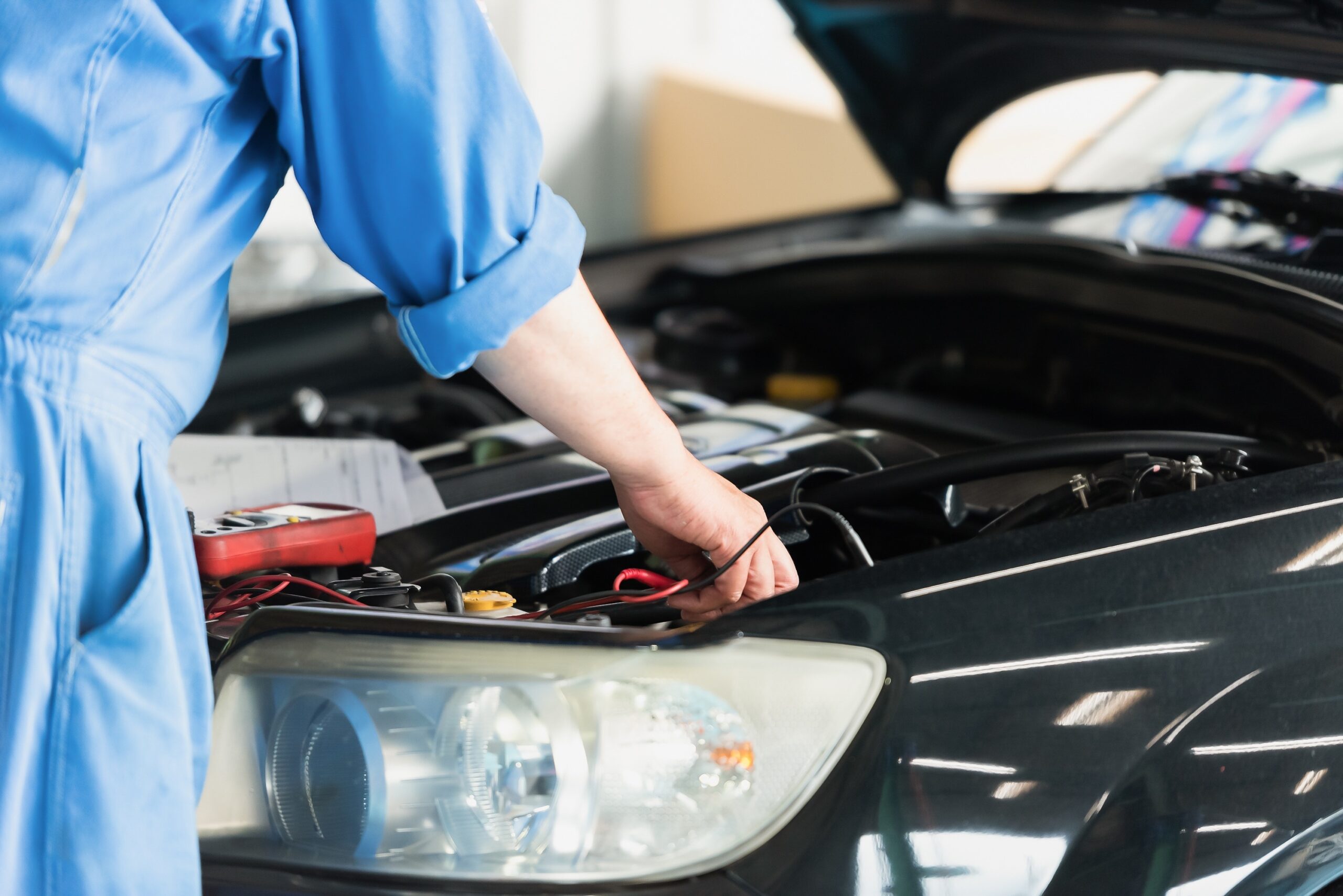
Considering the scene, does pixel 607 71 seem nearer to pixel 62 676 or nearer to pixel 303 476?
pixel 303 476

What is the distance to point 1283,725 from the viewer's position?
75 centimetres

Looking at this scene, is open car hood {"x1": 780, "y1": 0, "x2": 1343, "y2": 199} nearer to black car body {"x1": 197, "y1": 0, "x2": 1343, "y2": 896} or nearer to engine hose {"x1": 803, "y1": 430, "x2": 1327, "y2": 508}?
black car body {"x1": 197, "y1": 0, "x2": 1343, "y2": 896}

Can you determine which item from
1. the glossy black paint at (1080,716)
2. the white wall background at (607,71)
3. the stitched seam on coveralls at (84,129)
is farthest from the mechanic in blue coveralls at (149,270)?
the white wall background at (607,71)

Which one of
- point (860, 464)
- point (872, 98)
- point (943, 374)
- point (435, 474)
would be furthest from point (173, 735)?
point (872, 98)

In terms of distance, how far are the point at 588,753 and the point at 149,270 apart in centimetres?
37

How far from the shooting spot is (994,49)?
1.78 m

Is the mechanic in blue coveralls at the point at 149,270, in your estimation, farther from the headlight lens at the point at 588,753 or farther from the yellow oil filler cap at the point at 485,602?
the yellow oil filler cap at the point at 485,602

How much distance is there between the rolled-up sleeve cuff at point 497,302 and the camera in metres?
0.66

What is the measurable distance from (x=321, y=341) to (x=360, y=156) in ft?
4.49

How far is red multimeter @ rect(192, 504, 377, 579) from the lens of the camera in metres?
0.91

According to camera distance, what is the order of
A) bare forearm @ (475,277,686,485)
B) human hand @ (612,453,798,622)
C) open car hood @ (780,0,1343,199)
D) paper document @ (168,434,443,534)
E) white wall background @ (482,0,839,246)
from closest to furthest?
bare forearm @ (475,277,686,485) < human hand @ (612,453,798,622) < paper document @ (168,434,443,534) < open car hood @ (780,0,1343,199) < white wall background @ (482,0,839,246)

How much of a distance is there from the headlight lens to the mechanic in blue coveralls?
0.12 metres

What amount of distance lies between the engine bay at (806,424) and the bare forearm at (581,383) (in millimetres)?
123

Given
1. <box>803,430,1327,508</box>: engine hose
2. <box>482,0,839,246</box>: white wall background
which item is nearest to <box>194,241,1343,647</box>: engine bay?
<box>803,430,1327,508</box>: engine hose
